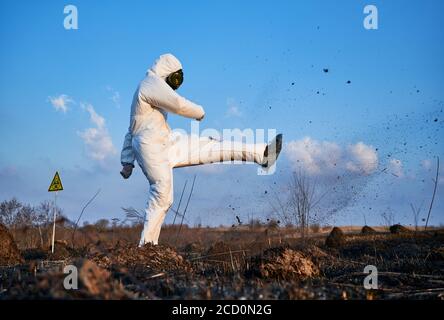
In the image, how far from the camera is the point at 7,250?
6.95 meters

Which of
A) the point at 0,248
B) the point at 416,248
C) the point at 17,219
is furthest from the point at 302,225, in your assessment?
the point at 17,219

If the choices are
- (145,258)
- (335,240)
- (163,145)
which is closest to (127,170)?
(163,145)

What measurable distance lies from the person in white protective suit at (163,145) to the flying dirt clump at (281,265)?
7.28ft

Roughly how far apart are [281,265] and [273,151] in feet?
8.29

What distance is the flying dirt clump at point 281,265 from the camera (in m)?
3.91

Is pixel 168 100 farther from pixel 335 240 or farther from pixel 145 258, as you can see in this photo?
pixel 335 240

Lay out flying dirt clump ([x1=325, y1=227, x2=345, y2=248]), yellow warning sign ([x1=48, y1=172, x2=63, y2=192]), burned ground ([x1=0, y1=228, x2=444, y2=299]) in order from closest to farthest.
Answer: burned ground ([x1=0, y1=228, x2=444, y2=299]) → flying dirt clump ([x1=325, y1=227, x2=345, y2=248]) → yellow warning sign ([x1=48, y1=172, x2=63, y2=192])

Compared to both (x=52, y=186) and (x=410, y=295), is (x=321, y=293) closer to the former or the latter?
(x=410, y=295)

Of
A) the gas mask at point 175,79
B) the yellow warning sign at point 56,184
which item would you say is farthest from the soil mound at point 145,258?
the yellow warning sign at point 56,184

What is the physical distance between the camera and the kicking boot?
20.5 feet

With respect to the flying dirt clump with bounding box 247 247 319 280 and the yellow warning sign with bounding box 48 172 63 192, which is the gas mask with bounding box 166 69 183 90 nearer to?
the flying dirt clump with bounding box 247 247 319 280

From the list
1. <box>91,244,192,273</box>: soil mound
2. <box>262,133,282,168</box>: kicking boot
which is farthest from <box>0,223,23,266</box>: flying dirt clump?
<box>262,133,282,168</box>: kicking boot

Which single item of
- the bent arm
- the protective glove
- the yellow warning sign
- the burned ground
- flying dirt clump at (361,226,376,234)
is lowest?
the burned ground

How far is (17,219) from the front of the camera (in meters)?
11.0
